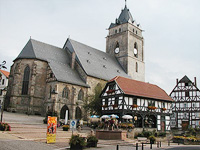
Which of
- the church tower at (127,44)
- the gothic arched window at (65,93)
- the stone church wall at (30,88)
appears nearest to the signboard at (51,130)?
the stone church wall at (30,88)

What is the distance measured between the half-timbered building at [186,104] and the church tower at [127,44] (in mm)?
12695

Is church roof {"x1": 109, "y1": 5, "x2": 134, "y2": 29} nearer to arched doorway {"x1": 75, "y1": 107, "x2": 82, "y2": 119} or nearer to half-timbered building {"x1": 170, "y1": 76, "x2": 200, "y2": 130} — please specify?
half-timbered building {"x1": 170, "y1": 76, "x2": 200, "y2": 130}

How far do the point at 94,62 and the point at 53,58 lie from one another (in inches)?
312

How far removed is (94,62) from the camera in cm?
4288

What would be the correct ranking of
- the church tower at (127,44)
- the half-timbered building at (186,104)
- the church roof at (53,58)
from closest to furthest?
1. the church roof at (53,58)
2. the half-timbered building at (186,104)
3. the church tower at (127,44)

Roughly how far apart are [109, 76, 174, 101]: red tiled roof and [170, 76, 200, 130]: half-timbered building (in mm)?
9613

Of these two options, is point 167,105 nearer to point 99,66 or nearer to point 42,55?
point 99,66

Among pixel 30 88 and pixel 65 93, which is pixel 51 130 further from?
pixel 30 88

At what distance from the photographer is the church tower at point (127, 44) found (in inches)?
2034

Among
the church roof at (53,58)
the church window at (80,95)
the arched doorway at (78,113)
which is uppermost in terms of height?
the church roof at (53,58)

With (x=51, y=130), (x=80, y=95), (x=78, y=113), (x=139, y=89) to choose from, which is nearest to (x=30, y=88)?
(x=80, y=95)

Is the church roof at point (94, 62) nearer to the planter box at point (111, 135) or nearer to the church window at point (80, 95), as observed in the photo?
the church window at point (80, 95)

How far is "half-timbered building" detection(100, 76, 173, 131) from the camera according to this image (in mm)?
26406

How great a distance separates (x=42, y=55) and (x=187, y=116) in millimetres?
25679
